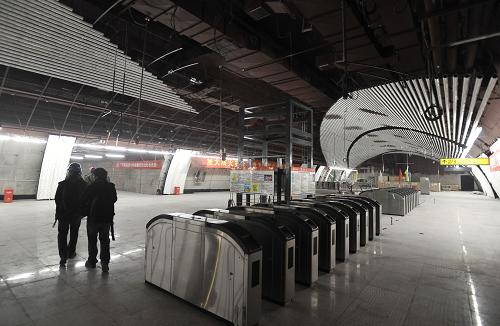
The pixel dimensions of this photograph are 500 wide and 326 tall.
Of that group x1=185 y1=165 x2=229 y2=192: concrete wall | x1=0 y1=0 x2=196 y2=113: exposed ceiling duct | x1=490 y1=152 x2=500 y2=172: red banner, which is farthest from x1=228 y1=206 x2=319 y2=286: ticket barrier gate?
x1=185 y1=165 x2=229 y2=192: concrete wall

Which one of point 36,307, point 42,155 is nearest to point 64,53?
point 36,307

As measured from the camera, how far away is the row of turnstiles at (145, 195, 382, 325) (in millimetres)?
2621

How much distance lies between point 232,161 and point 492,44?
16.3 meters

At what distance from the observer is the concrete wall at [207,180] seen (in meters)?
22.3

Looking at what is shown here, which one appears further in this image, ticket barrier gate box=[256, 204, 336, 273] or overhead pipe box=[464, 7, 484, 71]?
ticket barrier gate box=[256, 204, 336, 273]

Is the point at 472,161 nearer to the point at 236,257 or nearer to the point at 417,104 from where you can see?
the point at 417,104

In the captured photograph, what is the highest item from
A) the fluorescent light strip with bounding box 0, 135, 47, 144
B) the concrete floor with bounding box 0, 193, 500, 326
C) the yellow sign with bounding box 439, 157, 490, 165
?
the fluorescent light strip with bounding box 0, 135, 47, 144

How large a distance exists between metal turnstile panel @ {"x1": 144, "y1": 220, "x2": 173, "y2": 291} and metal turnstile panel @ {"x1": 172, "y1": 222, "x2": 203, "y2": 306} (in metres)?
0.13

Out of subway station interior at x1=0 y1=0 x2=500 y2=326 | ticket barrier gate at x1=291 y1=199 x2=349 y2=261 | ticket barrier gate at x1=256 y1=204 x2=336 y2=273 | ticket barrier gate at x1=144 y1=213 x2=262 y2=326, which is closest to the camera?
ticket barrier gate at x1=144 y1=213 x2=262 y2=326

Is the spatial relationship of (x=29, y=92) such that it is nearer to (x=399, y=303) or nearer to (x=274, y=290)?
(x=274, y=290)

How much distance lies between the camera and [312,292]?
134 inches

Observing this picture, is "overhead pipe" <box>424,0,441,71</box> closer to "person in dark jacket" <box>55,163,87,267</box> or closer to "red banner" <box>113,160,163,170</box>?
"person in dark jacket" <box>55,163,87,267</box>

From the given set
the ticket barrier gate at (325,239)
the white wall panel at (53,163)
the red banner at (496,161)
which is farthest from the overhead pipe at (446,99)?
the white wall panel at (53,163)

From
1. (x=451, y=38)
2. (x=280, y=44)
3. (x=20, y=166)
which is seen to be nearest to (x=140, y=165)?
(x=20, y=166)
